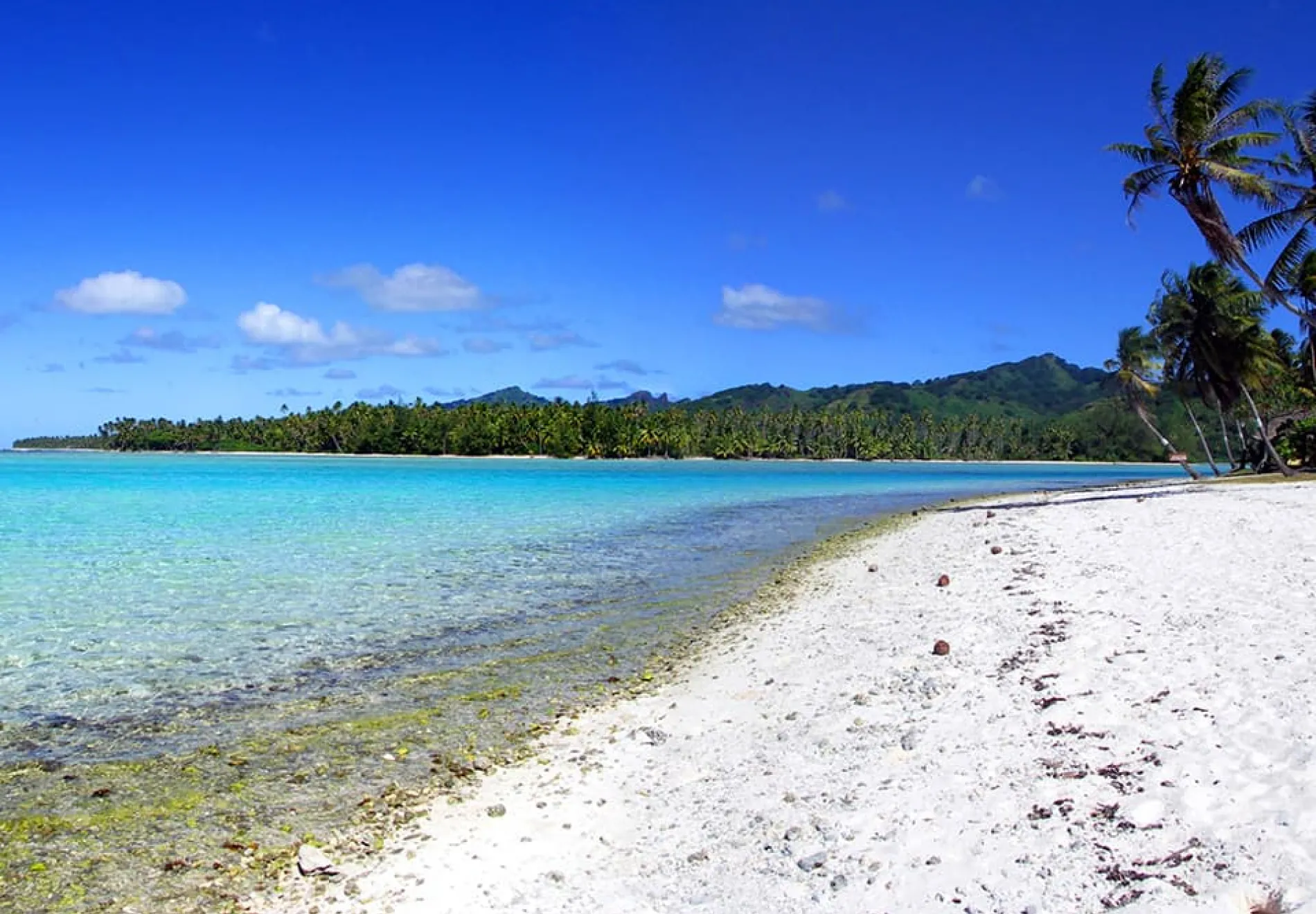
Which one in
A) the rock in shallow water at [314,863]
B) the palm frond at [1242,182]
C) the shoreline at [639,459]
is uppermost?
the palm frond at [1242,182]

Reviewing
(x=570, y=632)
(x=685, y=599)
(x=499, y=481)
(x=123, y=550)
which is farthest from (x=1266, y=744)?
(x=499, y=481)

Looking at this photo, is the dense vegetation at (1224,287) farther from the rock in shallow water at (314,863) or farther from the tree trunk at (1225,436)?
the rock in shallow water at (314,863)

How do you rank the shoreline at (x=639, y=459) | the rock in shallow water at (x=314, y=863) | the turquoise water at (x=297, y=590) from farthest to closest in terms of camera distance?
the shoreline at (x=639, y=459), the turquoise water at (x=297, y=590), the rock in shallow water at (x=314, y=863)

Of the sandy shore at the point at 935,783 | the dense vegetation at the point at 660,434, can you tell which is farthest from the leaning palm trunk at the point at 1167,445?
the dense vegetation at the point at 660,434

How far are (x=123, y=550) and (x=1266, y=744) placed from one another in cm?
2618

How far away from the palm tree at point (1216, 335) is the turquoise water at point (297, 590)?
19.7m

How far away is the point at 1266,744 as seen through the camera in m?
5.61

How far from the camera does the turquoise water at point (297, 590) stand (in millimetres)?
10320

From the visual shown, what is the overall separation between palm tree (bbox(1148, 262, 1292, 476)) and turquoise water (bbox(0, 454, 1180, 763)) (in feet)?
64.6

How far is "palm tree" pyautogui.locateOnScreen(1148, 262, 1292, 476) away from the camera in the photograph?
42719 millimetres

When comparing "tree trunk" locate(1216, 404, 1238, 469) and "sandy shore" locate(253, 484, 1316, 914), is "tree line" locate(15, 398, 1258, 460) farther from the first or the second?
"sandy shore" locate(253, 484, 1316, 914)

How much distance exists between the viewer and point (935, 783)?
598 cm

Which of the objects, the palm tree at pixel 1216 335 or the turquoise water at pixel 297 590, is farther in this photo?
the palm tree at pixel 1216 335

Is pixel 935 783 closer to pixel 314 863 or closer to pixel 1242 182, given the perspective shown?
pixel 314 863
